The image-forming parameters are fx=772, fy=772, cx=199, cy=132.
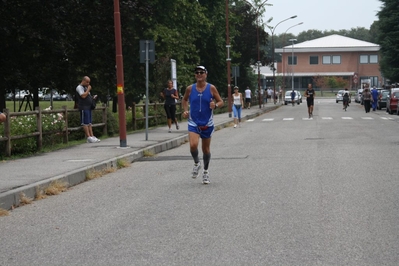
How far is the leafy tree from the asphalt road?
5046 cm

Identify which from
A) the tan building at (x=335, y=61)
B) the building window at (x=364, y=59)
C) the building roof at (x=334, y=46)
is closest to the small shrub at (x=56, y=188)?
the building roof at (x=334, y=46)

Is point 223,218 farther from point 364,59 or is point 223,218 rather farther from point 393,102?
point 364,59

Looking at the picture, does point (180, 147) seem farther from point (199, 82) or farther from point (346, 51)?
point (346, 51)

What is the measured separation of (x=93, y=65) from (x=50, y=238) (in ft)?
→ 82.2

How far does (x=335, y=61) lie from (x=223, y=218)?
116m

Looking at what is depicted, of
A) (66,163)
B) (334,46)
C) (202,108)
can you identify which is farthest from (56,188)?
(334,46)

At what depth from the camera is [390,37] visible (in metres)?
64.2

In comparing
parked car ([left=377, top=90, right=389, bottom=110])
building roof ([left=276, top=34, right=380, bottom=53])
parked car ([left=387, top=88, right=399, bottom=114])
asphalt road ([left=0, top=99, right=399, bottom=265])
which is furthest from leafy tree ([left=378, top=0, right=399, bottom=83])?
building roof ([left=276, top=34, right=380, bottom=53])

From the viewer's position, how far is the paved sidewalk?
11.1 meters

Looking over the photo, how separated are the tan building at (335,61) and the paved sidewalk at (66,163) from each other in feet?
328

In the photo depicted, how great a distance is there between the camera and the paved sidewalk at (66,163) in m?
11.1

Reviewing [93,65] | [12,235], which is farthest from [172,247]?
[93,65]

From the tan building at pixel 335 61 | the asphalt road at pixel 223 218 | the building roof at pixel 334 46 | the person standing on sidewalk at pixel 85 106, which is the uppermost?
the building roof at pixel 334 46

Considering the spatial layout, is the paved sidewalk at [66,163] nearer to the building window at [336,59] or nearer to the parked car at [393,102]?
the parked car at [393,102]
